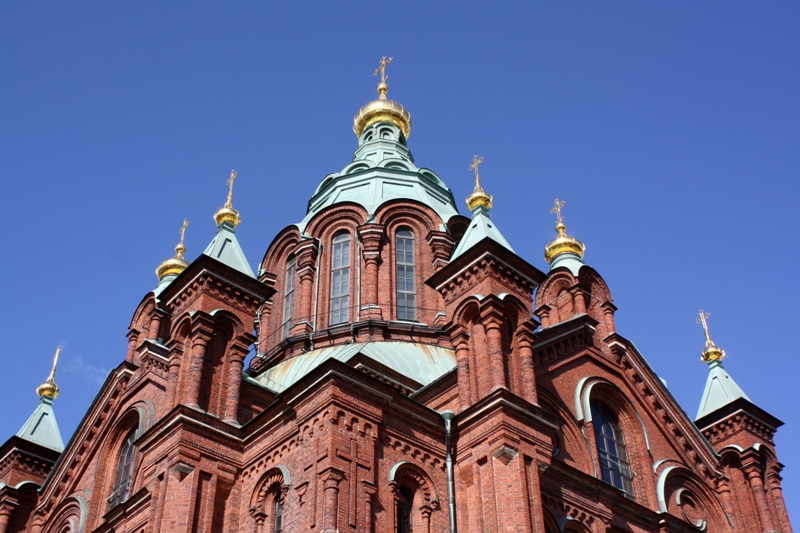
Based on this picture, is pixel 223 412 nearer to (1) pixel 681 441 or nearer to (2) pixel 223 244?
(2) pixel 223 244

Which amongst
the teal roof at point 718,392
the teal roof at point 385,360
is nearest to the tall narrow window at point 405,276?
the teal roof at point 385,360

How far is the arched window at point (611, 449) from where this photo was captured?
75.3ft

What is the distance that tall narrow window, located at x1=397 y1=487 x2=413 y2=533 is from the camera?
1880 centimetres

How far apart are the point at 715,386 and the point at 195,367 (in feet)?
45.1

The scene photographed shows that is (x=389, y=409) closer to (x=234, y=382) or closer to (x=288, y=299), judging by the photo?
(x=234, y=382)

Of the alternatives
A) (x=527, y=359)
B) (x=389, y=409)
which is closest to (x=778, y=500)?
(x=527, y=359)

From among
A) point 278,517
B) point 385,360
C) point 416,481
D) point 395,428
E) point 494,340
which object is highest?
point 385,360

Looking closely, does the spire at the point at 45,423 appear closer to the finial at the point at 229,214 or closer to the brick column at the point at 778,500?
the finial at the point at 229,214

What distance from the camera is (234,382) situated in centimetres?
2131

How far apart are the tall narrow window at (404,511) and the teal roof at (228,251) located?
600 centimetres

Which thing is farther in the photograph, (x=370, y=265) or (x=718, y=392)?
(x=370, y=265)

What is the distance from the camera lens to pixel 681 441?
82.1 ft

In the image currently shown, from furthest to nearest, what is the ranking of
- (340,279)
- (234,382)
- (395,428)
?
(340,279), (234,382), (395,428)

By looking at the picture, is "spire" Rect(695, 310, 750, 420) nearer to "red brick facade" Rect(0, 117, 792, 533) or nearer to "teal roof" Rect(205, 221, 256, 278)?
"red brick facade" Rect(0, 117, 792, 533)
